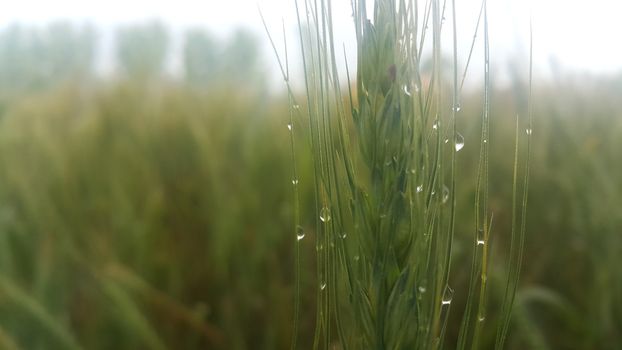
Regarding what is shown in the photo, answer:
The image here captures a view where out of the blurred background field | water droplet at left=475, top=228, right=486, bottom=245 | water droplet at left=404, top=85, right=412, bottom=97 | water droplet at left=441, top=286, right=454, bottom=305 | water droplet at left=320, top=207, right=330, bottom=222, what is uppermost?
water droplet at left=404, top=85, right=412, bottom=97

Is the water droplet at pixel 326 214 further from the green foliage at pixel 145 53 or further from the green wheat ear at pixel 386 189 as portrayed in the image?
the green foliage at pixel 145 53

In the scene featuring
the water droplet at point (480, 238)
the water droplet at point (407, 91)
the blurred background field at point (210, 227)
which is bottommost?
the blurred background field at point (210, 227)

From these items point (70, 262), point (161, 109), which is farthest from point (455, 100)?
point (161, 109)

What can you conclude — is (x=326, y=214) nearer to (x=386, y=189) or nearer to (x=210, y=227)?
(x=386, y=189)

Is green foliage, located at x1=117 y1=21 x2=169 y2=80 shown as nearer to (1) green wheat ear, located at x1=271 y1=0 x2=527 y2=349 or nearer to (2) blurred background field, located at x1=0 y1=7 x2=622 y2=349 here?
(2) blurred background field, located at x1=0 y1=7 x2=622 y2=349

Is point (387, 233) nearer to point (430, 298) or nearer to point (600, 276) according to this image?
point (430, 298)

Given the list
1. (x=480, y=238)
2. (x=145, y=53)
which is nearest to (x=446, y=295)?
(x=480, y=238)

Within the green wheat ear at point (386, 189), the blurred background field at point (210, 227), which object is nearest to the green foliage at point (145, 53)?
the blurred background field at point (210, 227)

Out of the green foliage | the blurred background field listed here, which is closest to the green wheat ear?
the blurred background field
